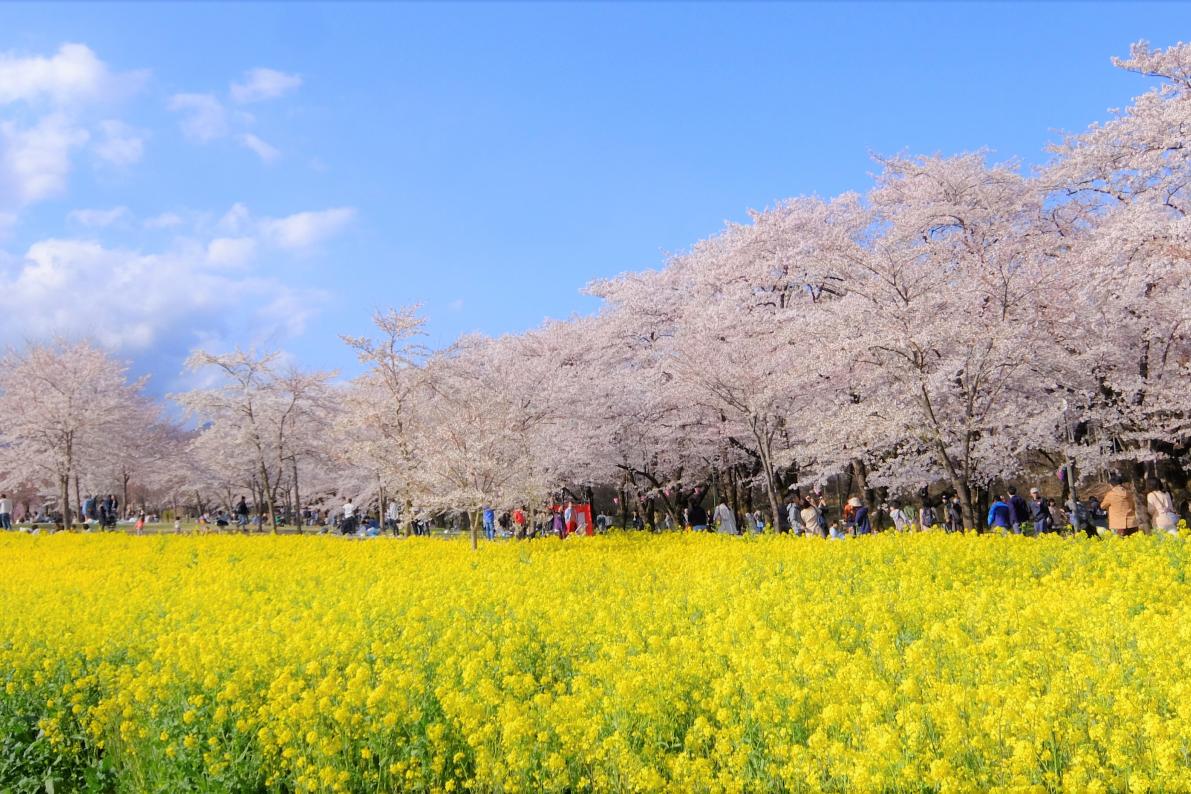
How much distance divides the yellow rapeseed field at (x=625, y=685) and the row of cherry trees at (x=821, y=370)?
31.5 ft

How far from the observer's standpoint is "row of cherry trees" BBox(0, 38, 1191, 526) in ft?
65.4

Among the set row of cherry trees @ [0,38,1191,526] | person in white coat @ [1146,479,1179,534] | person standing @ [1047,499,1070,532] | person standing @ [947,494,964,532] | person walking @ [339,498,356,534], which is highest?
row of cherry trees @ [0,38,1191,526]

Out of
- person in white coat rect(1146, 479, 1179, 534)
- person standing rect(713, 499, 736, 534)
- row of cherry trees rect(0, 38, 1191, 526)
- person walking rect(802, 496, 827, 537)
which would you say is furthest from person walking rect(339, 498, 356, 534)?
person in white coat rect(1146, 479, 1179, 534)

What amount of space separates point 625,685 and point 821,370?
61.9ft

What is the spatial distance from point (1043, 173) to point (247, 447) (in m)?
37.4

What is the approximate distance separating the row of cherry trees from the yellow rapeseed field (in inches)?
378

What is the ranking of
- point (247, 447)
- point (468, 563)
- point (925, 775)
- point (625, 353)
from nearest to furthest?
point (925, 775)
point (468, 563)
point (625, 353)
point (247, 447)

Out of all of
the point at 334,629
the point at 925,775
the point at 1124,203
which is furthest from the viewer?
the point at 1124,203

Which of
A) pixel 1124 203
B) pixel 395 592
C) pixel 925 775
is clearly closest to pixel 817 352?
pixel 1124 203

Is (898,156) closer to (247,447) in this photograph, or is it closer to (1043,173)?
(1043,173)

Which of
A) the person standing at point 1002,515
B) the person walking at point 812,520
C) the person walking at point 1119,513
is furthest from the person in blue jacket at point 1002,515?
the person walking at point 812,520

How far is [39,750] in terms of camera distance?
6.35 meters

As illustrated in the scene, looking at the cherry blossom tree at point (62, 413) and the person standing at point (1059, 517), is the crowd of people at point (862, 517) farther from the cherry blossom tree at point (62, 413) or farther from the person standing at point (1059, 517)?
the cherry blossom tree at point (62, 413)

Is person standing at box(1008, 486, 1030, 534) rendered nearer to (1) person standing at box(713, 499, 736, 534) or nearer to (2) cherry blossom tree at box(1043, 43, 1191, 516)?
(2) cherry blossom tree at box(1043, 43, 1191, 516)
